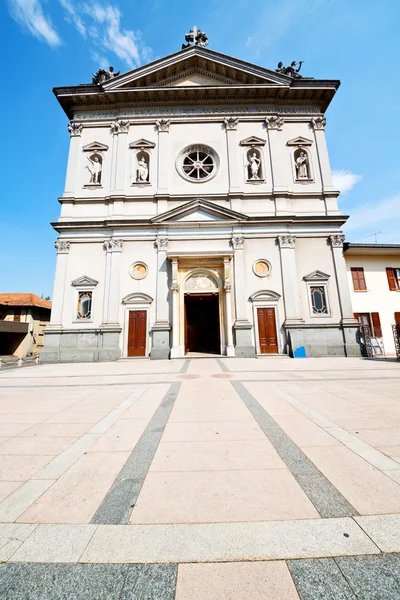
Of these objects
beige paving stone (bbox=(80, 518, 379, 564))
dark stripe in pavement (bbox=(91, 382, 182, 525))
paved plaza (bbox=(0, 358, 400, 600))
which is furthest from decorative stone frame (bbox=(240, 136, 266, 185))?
beige paving stone (bbox=(80, 518, 379, 564))

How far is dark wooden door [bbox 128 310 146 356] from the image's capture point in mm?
15824

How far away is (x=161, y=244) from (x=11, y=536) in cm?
1606

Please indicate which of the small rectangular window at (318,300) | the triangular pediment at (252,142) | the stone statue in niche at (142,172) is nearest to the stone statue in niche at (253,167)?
the triangular pediment at (252,142)

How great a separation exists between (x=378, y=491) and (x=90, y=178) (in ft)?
71.5

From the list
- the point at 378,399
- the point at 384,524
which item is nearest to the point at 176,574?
the point at 384,524

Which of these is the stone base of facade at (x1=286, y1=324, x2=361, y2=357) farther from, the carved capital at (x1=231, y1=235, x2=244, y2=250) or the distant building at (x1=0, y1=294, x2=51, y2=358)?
the distant building at (x1=0, y1=294, x2=51, y2=358)

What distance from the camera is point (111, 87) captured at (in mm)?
18734

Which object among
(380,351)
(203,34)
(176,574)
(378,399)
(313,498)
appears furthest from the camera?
(203,34)

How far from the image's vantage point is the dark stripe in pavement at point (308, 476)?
2.11 meters

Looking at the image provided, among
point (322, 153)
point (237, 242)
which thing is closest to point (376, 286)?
point (322, 153)

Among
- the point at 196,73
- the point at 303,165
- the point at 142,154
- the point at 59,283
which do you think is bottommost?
the point at 59,283

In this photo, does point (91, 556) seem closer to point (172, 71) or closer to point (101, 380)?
point (101, 380)

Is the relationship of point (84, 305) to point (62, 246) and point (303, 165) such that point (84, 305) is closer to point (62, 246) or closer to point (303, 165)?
point (62, 246)

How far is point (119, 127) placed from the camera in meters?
18.8
